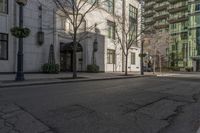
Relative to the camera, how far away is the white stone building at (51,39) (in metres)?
23.6

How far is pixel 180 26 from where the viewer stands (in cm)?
8662

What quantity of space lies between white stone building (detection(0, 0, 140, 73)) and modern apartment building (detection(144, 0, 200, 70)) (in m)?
35.8

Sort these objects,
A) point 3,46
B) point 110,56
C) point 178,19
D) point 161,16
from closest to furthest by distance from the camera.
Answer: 1. point 3,46
2. point 110,56
3. point 178,19
4. point 161,16

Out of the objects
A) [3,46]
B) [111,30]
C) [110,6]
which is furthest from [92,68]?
[3,46]

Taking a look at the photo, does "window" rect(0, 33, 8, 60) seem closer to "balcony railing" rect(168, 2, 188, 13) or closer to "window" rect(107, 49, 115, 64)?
"window" rect(107, 49, 115, 64)

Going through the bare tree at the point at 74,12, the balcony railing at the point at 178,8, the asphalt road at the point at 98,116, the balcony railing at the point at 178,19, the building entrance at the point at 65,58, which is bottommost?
the asphalt road at the point at 98,116

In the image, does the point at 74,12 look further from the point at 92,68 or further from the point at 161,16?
the point at 161,16

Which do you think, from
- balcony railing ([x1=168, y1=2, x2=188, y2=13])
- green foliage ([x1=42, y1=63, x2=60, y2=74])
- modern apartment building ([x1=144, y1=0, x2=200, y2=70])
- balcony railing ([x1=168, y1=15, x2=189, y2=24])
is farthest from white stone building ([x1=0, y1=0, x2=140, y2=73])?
balcony railing ([x1=168, y1=2, x2=188, y2=13])

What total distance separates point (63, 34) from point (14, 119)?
2449 cm

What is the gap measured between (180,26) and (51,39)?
68.4m

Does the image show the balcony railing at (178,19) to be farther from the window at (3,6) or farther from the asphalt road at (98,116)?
the asphalt road at (98,116)

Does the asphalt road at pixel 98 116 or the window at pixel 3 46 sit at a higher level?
the window at pixel 3 46

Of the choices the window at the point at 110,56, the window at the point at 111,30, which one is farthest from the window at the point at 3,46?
the window at the point at 111,30

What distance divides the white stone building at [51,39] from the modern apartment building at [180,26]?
3582 centimetres
